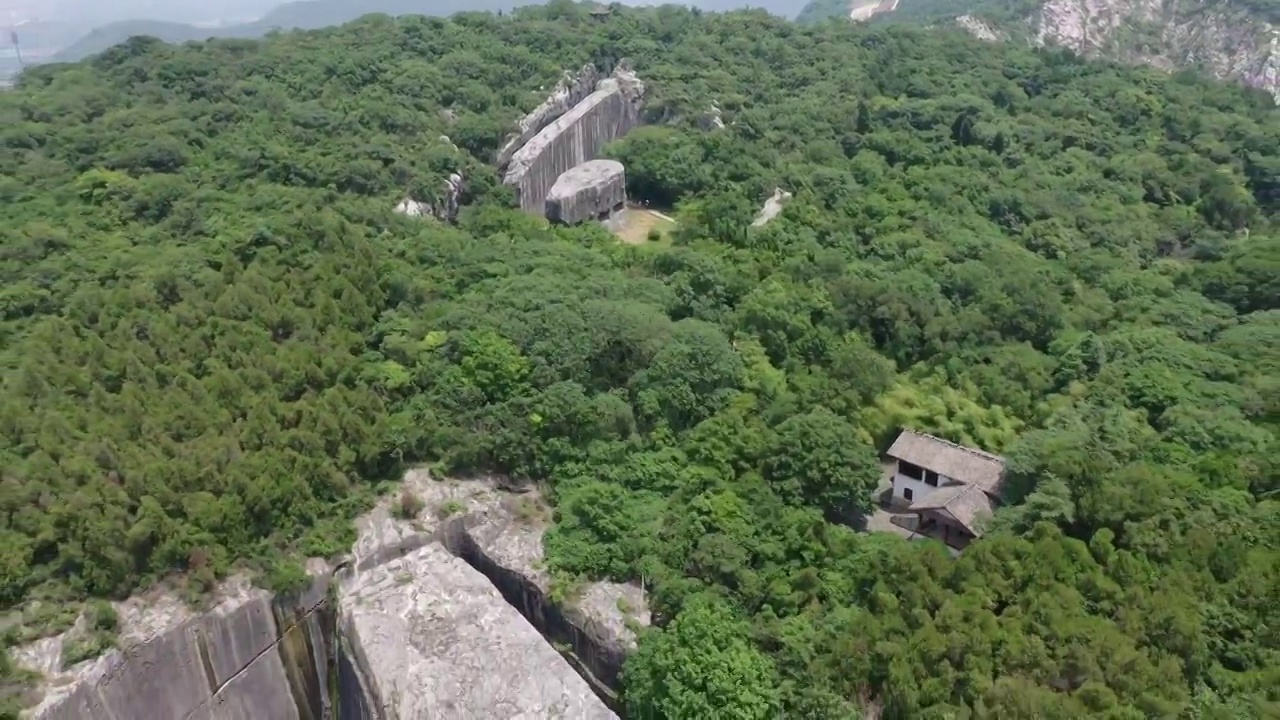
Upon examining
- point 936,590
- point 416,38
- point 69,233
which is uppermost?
point 416,38

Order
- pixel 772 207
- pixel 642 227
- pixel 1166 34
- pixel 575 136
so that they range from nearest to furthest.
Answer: pixel 772 207 < pixel 642 227 < pixel 575 136 < pixel 1166 34

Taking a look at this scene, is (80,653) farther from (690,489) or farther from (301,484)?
(690,489)

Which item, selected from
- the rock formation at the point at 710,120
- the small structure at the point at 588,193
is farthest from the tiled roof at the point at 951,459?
the rock formation at the point at 710,120

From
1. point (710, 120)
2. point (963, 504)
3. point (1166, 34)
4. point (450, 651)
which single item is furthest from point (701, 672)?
point (1166, 34)

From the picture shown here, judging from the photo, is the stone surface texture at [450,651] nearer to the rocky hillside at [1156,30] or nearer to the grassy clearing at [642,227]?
the grassy clearing at [642,227]

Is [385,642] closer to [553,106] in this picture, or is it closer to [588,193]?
[588,193]

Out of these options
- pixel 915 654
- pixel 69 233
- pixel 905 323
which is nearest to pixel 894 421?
pixel 905 323

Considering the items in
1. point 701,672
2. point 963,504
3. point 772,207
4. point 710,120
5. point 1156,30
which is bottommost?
point 701,672
